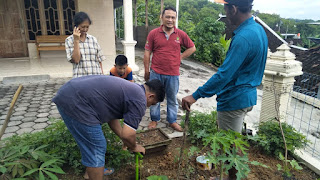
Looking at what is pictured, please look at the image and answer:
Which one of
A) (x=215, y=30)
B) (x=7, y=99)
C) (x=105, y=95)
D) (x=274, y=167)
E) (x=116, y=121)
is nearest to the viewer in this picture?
(x=105, y=95)

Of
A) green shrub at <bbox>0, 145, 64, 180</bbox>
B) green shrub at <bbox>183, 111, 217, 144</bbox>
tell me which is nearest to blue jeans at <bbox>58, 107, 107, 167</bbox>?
green shrub at <bbox>0, 145, 64, 180</bbox>

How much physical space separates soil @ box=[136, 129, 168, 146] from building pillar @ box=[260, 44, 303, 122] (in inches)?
61.7

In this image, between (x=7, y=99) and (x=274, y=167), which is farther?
(x=7, y=99)

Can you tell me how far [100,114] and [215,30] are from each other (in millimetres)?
10478

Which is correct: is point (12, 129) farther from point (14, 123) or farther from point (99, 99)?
point (99, 99)

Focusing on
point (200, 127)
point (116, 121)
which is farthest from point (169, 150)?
point (116, 121)

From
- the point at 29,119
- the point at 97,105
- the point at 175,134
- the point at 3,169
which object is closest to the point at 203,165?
the point at 175,134

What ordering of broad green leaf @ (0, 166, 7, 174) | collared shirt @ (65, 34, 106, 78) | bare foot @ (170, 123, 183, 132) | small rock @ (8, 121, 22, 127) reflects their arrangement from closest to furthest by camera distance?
broad green leaf @ (0, 166, 7, 174)
collared shirt @ (65, 34, 106, 78)
bare foot @ (170, 123, 183, 132)
small rock @ (8, 121, 22, 127)

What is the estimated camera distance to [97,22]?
9.12 metres

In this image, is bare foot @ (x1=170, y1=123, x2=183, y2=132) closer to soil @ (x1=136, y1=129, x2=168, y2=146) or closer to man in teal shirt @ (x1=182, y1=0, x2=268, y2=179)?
soil @ (x1=136, y1=129, x2=168, y2=146)

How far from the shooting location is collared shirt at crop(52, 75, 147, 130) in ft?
5.97

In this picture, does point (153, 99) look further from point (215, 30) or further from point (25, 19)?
point (215, 30)

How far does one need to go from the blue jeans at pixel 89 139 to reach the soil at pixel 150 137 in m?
1.01

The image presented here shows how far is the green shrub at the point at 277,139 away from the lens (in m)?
2.83
